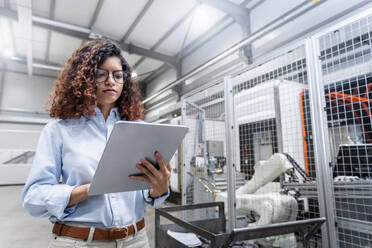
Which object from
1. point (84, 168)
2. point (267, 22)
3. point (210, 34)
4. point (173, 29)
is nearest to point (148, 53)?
point (173, 29)

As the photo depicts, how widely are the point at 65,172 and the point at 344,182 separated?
167 centimetres

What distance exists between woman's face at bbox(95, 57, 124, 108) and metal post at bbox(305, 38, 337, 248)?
1383mm

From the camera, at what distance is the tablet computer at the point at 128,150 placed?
0.70 meters

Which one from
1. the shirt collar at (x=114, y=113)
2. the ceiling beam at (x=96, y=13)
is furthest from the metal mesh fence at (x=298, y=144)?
the ceiling beam at (x=96, y=13)

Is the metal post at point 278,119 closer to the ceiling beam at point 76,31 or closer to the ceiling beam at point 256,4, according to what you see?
the ceiling beam at point 256,4

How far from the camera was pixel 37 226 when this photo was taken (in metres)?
3.95

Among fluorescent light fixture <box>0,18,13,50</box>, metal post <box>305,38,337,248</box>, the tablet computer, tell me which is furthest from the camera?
Answer: fluorescent light fixture <box>0,18,13,50</box>

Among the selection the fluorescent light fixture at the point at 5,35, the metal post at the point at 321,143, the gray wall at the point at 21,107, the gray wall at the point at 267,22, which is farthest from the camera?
the gray wall at the point at 21,107

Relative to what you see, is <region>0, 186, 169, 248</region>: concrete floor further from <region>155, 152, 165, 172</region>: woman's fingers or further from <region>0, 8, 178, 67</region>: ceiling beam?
<region>0, 8, 178, 67</region>: ceiling beam

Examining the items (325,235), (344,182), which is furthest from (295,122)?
(325,235)

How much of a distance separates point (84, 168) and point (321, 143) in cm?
152

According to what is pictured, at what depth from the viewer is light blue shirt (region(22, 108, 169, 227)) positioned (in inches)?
29.3

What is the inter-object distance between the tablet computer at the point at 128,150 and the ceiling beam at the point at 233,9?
4.05 meters

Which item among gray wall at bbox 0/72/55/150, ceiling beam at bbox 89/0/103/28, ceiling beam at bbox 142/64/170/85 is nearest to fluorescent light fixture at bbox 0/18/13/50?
ceiling beam at bbox 89/0/103/28
